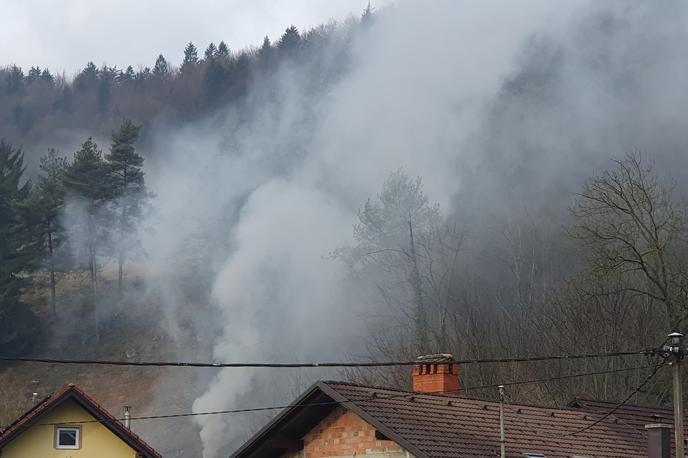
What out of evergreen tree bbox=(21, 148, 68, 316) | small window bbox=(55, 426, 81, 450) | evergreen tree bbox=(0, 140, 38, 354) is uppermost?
evergreen tree bbox=(21, 148, 68, 316)

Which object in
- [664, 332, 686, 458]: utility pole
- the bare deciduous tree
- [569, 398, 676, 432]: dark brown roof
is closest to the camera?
[664, 332, 686, 458]: utility pole

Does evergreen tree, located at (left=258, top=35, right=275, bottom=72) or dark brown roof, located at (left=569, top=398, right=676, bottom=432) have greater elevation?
evergreen tree, located at (left=258, top=35, right=275, bottom=72)

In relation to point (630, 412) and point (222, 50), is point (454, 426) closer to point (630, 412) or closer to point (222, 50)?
point (630, 412)

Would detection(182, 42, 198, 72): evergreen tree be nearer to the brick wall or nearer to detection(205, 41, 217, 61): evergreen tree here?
detection(205, 41, 217, 61): evergreen tree

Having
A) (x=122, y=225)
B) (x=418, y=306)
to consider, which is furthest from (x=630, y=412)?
(x=122, y=225)

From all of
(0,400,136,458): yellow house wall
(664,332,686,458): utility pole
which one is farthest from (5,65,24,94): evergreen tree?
(664,332,686,458): utility pole

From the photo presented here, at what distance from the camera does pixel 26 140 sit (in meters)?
147

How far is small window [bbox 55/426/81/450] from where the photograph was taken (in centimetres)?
3181

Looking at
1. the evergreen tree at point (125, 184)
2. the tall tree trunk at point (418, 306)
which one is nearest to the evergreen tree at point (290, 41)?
the evergreen tree at point (125, 184)

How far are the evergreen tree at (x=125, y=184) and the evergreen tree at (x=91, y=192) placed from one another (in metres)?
0.81

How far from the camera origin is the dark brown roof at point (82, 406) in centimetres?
3030

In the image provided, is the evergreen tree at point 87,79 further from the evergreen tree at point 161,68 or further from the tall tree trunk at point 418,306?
the tall tree trunk at point 418,306

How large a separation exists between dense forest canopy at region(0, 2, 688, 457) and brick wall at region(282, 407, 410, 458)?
49.9 feet

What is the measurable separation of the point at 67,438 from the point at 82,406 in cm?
151
